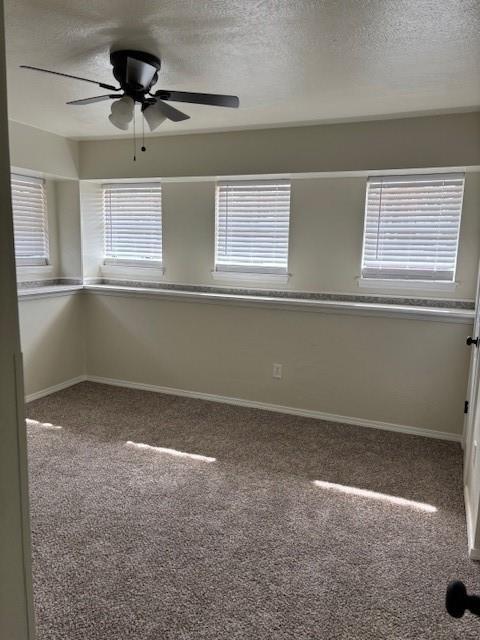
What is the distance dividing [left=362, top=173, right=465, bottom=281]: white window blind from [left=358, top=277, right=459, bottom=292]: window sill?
0.13 feet

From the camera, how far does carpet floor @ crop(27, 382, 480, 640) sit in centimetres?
174

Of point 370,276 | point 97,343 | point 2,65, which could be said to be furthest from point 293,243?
point 2,65

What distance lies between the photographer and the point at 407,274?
366cm

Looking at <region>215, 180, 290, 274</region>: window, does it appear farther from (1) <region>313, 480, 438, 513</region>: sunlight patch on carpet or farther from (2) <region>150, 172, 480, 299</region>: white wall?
(1) <region>313, 480, 438, 513</region>: sunlight patch on carpet

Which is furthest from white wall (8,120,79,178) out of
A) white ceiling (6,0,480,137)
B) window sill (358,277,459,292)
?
window sill (358,277,459,292)

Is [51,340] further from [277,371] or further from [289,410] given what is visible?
[289,410]

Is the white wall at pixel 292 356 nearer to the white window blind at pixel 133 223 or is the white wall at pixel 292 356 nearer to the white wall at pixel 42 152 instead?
the white window blind at pixel 133 223

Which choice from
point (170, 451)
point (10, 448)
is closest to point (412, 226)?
point (170, 451)

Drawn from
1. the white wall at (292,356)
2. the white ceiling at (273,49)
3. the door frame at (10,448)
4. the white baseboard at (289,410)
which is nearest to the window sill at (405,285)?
the white wall at (292,356)

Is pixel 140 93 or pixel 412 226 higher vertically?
pixel 140 93

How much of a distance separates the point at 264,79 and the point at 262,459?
242 centimetres

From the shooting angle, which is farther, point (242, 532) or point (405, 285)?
point (405, 285)

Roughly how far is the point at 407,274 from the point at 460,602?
→ 319 centimetres

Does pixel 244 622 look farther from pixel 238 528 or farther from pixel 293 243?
pixel 293 243
